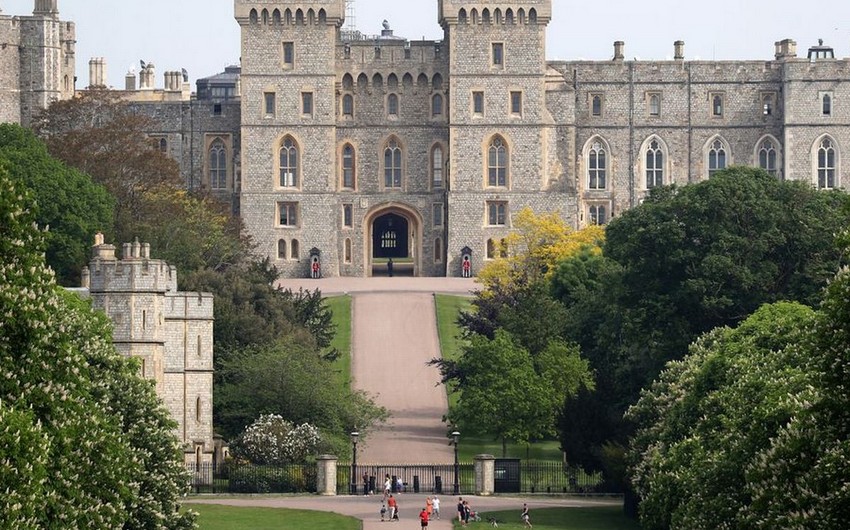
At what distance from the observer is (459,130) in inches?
3994

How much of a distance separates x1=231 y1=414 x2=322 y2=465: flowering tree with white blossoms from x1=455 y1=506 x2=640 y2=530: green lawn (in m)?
7.44

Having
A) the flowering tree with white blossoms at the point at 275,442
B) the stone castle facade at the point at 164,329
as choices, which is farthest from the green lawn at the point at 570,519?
the stone castle facade at the point at 164,329

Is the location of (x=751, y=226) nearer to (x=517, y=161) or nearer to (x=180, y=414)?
(x=180, y=414)

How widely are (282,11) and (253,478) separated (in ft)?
131

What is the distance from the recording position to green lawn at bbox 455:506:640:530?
188 feet

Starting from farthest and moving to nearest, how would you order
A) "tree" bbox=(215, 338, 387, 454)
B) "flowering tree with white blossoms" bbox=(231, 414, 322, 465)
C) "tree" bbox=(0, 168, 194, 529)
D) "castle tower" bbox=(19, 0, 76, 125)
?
"castle tower" bbox=(19, 0, 76, 125), "tree" bbox=(215, 338, 387, 454), "flowering tree with white blossoms" bbox=(231, 414, 322, 465), "tree" bbox=(0, 168, 194, 529)

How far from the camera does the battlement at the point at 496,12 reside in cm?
10119

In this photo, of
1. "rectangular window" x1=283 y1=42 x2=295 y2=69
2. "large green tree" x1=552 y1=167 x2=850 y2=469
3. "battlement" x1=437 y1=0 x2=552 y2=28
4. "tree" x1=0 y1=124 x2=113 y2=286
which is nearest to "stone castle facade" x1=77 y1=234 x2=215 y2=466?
"tree" x1=0 y1=124 x2=113 y2=286

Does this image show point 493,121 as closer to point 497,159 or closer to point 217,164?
point 497,159

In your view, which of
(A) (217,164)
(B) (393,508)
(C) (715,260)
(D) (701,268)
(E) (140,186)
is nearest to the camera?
(B) (393,508)

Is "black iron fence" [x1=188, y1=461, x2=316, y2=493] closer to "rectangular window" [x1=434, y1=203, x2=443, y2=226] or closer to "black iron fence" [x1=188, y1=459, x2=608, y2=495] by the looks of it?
"black iron fence" [x1=188, y1=459, x2=608, y2=495]

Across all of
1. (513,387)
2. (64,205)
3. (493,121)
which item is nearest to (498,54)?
(493,121)

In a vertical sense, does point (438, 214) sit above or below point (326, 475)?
above

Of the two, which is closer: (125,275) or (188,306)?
(125,275)
